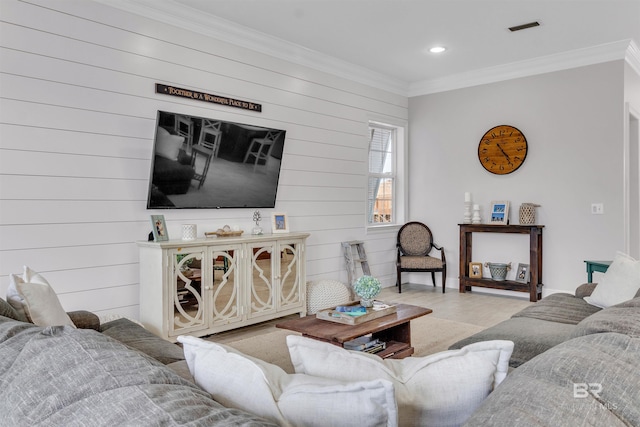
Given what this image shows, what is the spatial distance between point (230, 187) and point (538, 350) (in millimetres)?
2874

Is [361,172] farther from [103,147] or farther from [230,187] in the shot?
[103,147]

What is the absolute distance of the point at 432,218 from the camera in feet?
20.3

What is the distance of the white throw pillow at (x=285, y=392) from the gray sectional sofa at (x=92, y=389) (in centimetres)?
8

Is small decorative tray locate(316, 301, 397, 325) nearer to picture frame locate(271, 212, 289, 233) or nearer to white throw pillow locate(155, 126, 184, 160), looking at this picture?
picture frame locate(271, 212, 289, 233)

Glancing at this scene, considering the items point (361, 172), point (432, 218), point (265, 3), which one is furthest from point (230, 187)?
point (432, 218)

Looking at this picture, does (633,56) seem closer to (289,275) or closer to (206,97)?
(289,275)

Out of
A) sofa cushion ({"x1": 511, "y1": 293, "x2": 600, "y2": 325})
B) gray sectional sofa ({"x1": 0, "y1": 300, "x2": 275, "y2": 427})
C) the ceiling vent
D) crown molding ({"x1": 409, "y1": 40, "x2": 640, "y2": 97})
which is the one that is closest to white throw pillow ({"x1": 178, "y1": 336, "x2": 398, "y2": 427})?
gray sectional sofa ({"x1": 0, "y1": 300, "x2": 275, "y2": 427})

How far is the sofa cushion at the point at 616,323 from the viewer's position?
1.49 meters

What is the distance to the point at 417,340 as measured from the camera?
3.73 m

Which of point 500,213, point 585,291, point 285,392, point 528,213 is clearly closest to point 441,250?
point 500,213

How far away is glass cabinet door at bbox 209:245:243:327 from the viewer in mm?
3719

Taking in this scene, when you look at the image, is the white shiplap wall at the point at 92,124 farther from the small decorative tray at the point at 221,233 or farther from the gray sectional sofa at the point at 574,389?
the gray sectional sofa at the point at 574,389

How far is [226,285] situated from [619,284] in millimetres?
2739

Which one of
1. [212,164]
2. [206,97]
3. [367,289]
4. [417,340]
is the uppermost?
[206,97]
